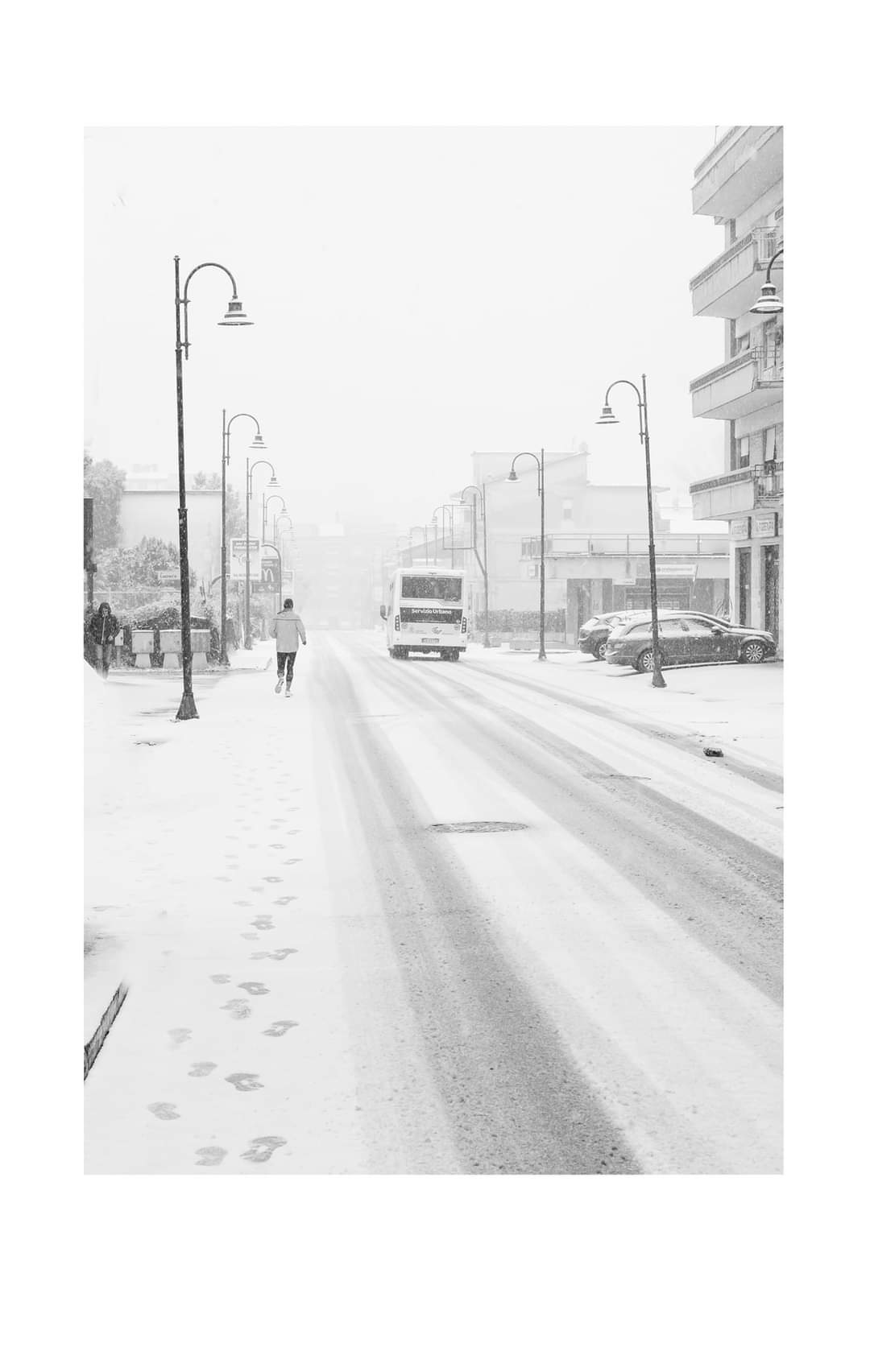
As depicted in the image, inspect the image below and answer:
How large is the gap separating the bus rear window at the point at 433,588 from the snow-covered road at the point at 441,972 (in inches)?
969

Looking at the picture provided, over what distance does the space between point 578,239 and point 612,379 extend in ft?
33.5

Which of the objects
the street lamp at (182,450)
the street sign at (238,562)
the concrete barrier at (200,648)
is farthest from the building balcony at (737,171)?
the street sign at (238,562)

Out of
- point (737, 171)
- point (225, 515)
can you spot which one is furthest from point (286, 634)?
point (737, 171)

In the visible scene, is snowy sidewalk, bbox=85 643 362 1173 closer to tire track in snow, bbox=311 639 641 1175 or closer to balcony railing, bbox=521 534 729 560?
tire track in snow, bbox=311 639 641 1175

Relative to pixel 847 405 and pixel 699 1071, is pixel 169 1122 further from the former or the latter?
pixel 847 405

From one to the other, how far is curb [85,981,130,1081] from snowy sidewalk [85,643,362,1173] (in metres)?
0.04

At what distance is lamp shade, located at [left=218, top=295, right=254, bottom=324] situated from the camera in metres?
18.0

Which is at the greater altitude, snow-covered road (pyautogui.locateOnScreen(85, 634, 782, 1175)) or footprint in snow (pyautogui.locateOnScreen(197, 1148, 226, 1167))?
snow-covered road (pyautogui.locateOnScreen(85, 634, 782, 1175))

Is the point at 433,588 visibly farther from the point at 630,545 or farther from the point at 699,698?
the point at 699,698

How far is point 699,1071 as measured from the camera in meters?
5.52

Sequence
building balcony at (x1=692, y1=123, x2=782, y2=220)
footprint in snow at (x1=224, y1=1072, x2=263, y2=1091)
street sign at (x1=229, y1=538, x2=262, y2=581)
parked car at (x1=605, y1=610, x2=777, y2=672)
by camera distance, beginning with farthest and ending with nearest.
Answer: street sign at (x1=229, y1=538, x2=262, y2=581)
building balcony at (x1=692, y1=123, x2=782, y2=220)
parked car at (x1=605, y1=610, x2=777, y2=672)
footprint in snow at (x1=224, y1=1072, x2=263, y2=1091)

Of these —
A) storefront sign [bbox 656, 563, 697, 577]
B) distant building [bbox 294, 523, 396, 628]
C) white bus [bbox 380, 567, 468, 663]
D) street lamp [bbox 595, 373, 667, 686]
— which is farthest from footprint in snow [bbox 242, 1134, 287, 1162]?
distant building [bbox 294, 523, 396, 628]

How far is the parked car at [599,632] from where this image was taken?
123 ft

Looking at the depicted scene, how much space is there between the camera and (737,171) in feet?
104
